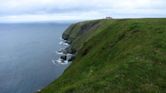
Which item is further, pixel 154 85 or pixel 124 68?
pixel 124 68

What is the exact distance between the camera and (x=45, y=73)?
330 ft

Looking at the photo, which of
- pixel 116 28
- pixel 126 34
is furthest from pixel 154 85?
pixel 116 28

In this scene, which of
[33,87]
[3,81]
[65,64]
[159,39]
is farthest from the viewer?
[65,64]

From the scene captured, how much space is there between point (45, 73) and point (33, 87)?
62.1ft

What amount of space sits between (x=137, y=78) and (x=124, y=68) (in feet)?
9.38

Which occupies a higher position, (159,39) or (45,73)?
(159,39)

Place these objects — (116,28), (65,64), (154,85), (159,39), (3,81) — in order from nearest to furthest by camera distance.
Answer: (154,85) → (159,39) → (116,28) → (3,81) → (65,64)

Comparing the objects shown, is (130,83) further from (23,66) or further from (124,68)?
(23,66)

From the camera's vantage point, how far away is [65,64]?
11212cm

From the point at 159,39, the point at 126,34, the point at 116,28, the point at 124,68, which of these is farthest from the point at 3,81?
the point at 124,68

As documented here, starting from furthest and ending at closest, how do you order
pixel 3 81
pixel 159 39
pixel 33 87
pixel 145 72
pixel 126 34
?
1. pixel 3 81
2. pixel 33 87
3. pixel 126 34
4. pixel 159 39
5. pixel 145 72

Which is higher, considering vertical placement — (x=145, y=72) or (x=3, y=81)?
(x=145, y=72)

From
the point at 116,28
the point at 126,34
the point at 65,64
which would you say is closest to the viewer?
the point at 126,34

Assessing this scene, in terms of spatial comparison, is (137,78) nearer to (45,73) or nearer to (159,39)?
(159,39)
